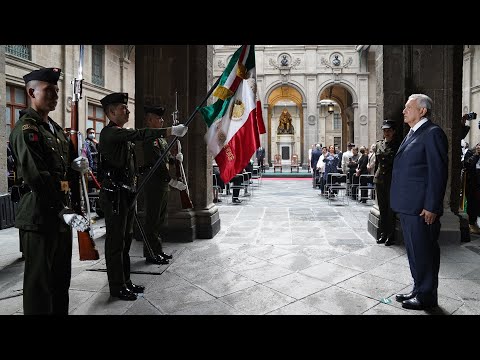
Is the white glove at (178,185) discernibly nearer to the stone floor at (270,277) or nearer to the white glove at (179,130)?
the stone floor at (270,277)

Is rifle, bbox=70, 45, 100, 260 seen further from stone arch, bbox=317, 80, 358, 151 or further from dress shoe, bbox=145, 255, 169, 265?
stone arch, bbox=317, 80, 358, 151

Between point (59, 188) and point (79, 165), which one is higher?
point (79, 165)

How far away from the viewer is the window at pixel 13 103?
1120 centimetres

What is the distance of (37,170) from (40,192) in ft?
0.49

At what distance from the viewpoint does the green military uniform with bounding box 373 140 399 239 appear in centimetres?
551

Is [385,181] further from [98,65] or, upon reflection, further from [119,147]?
[98,65]

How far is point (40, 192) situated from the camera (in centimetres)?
234

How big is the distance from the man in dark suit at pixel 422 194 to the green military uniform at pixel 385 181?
2353 mm

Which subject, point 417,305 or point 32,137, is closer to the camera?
point 32,137

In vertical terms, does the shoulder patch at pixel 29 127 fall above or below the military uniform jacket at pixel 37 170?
above

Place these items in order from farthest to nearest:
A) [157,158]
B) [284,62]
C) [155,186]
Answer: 1. [284,62]
2. [155,186]
3. [157,158]

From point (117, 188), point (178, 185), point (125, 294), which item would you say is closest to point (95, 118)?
point (178, 185)

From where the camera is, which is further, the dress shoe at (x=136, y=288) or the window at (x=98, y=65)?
the window at (x=98, y=65)

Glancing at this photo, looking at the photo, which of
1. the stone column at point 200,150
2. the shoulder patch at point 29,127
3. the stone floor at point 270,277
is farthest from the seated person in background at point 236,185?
the shoulder patch at point 29,127
